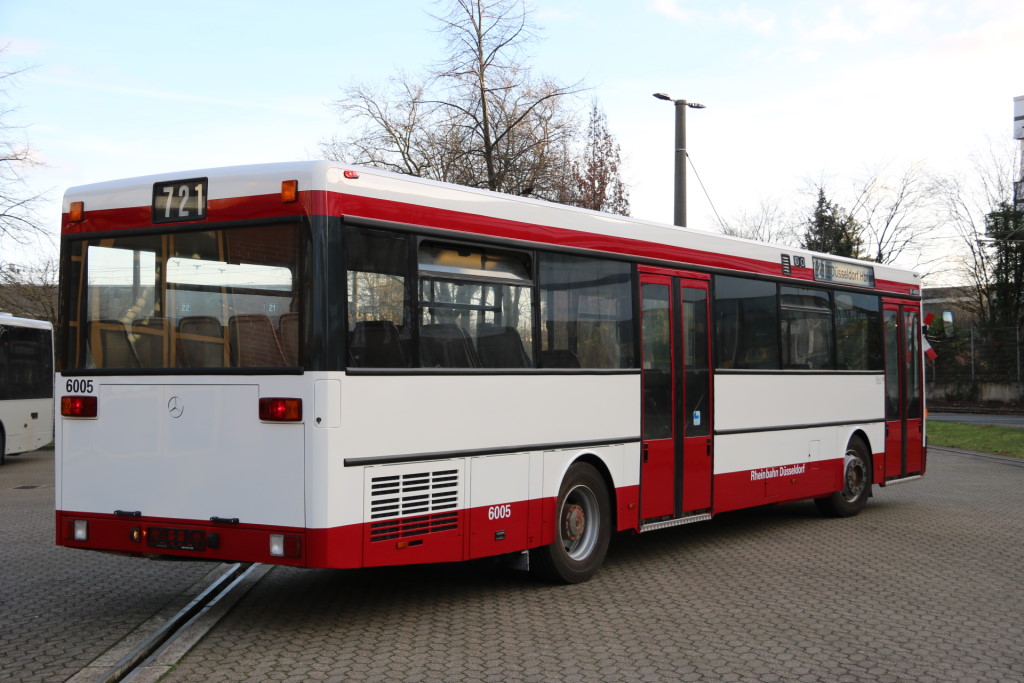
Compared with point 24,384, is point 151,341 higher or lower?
higher

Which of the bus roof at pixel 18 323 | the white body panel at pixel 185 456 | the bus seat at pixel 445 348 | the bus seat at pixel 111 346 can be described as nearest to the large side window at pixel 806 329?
the bus seat at pixel 445 348

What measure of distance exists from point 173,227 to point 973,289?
49.6 metres

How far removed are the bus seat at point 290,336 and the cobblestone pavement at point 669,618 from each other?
5.87ft

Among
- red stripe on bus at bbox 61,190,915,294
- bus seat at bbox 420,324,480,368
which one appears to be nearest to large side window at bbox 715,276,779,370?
red stripe on bus at bbox 61,190,915,294

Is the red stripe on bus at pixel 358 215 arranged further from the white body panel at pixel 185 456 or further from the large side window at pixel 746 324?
the large side window at pixel 746 324

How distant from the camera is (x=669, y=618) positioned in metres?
7.70

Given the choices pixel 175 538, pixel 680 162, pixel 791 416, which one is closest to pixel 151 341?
pixel 175 538

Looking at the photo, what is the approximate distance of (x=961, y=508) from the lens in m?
14.2

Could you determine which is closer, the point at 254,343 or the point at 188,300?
the point at 254,343

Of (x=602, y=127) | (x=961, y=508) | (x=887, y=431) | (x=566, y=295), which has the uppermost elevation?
(x=602, y=127)

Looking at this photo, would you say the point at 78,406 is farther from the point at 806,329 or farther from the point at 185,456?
the point at 806,329

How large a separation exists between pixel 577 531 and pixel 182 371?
11.6ft

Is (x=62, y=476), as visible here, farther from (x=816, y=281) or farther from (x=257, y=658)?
(x=816, y=281)

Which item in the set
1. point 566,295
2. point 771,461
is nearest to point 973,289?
point 771,461
